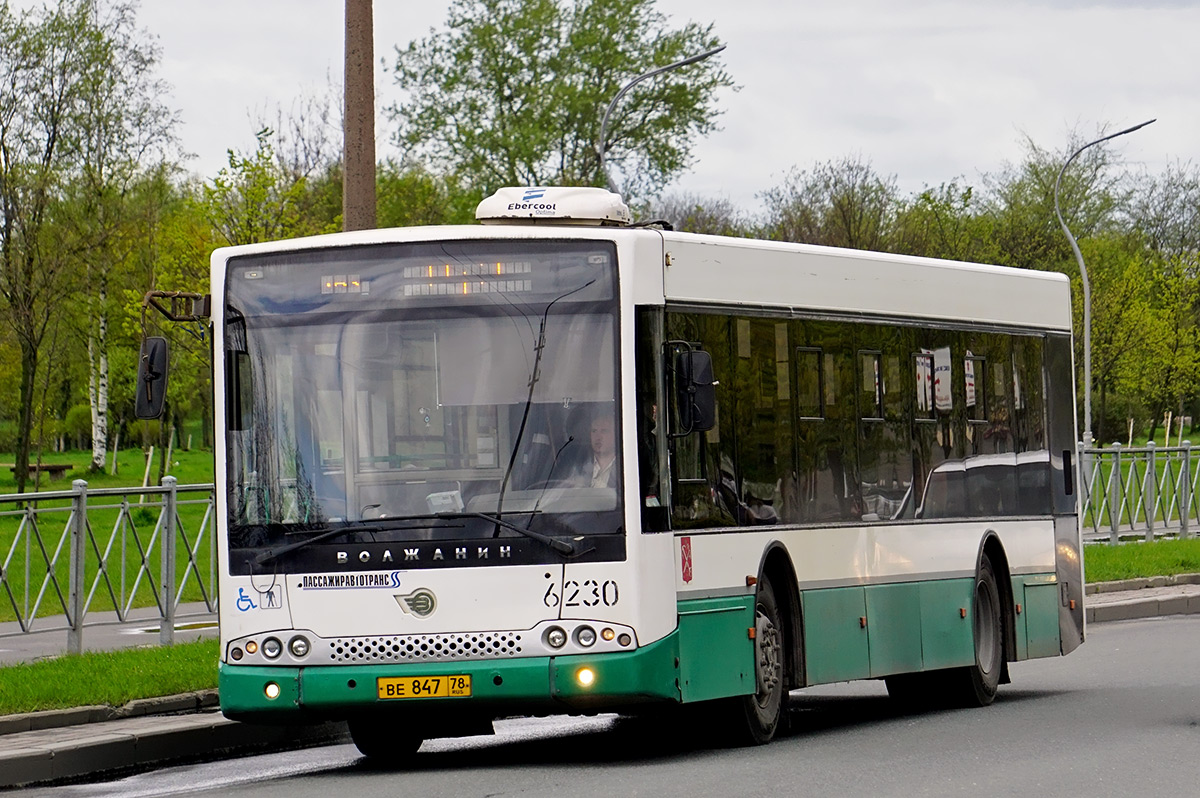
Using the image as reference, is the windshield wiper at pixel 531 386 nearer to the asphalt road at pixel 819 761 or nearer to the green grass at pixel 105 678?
the asphalt road at pixel 819 761

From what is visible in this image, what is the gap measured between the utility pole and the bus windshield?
4.75 m

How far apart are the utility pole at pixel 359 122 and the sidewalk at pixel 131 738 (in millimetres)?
4216

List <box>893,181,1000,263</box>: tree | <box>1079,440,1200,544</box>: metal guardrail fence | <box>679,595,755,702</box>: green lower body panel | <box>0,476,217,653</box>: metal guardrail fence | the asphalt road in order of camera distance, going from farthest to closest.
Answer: <box>893,181,1000,263</box>: tree
<box>1079,440,1200,544</box>: metal guardrail fence
<box>0,476,217,653</box>: metal guardrail fence
<box>679,595,755,702</box>: green lower body panel
the asphalt road

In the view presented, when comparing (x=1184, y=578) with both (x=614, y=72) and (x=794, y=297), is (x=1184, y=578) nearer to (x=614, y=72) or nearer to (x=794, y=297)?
(x=794, y=297)

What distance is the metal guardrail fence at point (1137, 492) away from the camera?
3192cm

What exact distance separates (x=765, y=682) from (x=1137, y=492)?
22.2 meters

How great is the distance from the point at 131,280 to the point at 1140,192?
40.3 meters

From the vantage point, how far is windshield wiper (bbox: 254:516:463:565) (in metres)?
10.7

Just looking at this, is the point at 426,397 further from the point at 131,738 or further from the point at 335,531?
the point at 131,738

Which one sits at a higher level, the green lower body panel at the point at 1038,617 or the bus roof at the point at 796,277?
the bus roof at the point at 796,277

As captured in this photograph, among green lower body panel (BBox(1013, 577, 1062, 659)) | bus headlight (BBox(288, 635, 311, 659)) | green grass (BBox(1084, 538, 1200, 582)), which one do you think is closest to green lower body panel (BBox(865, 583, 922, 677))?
green lower body panel (BBox(1013, 577, 1062, 659))

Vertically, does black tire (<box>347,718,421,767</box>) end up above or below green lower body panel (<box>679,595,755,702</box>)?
below

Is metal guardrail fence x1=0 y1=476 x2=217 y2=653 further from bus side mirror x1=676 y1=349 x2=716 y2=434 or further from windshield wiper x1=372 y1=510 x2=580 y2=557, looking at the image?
bus side mirror x1=676 y1=349 x2=716 y2=434

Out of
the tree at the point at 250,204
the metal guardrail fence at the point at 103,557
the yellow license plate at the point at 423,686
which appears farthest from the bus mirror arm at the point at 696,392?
the tree at the point at 250,204
